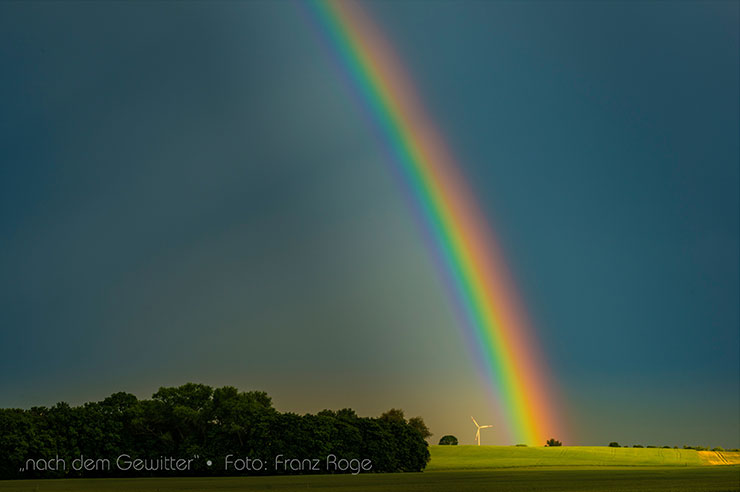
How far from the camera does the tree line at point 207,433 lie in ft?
360

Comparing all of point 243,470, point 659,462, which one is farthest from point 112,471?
point 659,462

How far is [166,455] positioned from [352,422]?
3108 centimetres

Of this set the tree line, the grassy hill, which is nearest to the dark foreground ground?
the tree line

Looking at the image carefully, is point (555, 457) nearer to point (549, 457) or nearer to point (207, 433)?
point (549, 457)

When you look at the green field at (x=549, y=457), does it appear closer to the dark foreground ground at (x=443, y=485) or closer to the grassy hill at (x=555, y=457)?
the grassy hill at (x=555, y=457)

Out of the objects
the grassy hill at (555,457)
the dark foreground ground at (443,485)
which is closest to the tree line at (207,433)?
the grassy hill at (555,457)

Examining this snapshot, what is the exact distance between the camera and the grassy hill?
13975 centimetres

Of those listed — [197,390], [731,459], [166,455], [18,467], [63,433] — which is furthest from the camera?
[731,459]

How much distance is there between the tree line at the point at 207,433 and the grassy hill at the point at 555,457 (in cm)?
1724

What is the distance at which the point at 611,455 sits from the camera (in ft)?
524

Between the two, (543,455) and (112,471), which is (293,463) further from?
(543,455)

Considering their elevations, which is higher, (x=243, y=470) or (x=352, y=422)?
(x=352, y=422)

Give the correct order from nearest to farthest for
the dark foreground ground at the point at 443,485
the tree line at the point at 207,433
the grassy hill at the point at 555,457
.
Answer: the dark foreground ground at the point at 443,485 < the tree line at the point at 207,433 < the grassy hill at the point at 555,457

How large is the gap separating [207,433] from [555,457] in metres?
78.1
